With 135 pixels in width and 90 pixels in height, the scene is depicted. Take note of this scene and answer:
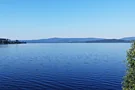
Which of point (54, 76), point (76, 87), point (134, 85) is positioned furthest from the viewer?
point (54, 76)

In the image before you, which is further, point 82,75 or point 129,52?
point 82,75

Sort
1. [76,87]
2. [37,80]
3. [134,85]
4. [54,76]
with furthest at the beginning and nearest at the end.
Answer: [54,76] < [37,80] < [76,87] < [134,85]

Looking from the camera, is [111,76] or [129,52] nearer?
[129,52]

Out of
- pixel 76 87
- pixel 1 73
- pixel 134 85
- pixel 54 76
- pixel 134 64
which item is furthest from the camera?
pixel 1 73

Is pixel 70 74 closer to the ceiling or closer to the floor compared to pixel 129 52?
closer to the floor

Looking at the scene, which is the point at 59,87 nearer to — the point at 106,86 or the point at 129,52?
the point at 106,86

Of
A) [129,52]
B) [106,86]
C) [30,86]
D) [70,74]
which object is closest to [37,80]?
[30,86]

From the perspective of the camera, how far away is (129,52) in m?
29.8

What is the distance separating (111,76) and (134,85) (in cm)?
4568

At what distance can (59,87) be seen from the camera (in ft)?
199

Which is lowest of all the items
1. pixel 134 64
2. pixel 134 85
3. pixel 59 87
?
pixel 59 87

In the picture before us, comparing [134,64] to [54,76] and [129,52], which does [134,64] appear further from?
[54,76]

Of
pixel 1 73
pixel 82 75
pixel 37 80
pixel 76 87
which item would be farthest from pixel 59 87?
pixel 1 73

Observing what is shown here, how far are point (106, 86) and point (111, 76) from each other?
1184 centimetres
